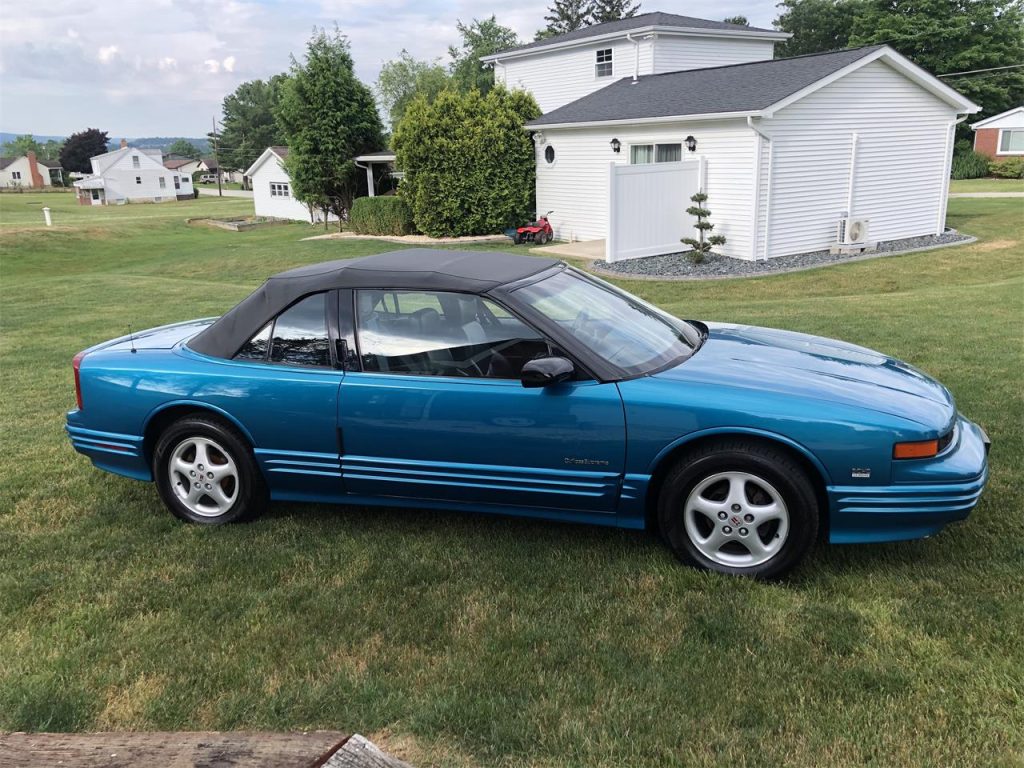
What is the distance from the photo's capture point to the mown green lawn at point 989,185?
35.3m

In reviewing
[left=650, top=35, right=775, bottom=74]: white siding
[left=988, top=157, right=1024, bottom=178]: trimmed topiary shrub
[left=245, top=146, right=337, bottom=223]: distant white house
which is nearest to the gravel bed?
[left=650, top=35, right=775, bottom=74]: white siding

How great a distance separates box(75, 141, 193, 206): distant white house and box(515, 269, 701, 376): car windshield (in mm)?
81675

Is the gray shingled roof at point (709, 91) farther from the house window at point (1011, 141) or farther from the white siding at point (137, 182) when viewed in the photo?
the white siding at point (137, 182)

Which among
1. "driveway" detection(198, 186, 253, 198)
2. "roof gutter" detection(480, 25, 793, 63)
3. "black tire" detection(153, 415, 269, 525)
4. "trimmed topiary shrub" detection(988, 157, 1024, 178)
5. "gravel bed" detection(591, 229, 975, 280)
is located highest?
"roof gutter" detection(480, 25, 793, 63)

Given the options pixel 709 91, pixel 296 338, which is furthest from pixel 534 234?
pixel 296 338

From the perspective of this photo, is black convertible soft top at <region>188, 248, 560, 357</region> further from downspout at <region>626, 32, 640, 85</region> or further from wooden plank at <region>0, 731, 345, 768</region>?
downspout at <region>626, 32, 640, 85</region>

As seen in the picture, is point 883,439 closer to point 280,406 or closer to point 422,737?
point 422,737

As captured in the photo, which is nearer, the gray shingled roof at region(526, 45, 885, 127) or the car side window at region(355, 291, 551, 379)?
the car side window at region(355, 291, 551, 379)

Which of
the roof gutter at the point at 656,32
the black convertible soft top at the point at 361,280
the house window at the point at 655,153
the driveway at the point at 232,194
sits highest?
the roof gutter at the point at 656,32

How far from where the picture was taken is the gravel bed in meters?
16.0

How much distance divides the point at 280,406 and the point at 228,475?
57 centimetres

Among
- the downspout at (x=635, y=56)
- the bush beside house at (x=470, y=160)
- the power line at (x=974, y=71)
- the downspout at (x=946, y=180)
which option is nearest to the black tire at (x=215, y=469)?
the bush beside house at (x=470, y=160)

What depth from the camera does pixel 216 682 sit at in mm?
3100

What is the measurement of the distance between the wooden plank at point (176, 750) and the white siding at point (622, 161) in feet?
52.4
